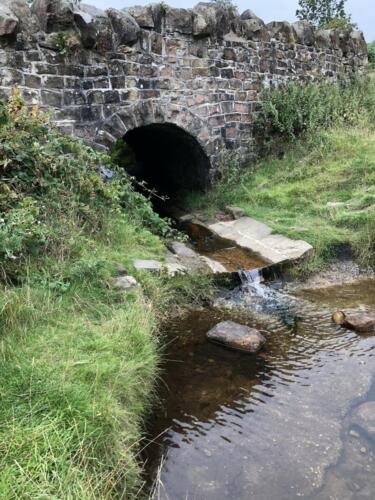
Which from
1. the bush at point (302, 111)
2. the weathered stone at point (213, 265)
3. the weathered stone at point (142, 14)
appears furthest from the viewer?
the bush at point (302, 111)

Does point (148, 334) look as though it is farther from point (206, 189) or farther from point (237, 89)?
point (237, 89)

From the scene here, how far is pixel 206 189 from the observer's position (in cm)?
940

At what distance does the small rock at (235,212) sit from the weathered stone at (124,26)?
3135 millimetres

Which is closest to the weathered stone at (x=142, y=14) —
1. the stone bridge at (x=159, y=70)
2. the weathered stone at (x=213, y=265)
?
the stone bridge at (x=159, y=70)

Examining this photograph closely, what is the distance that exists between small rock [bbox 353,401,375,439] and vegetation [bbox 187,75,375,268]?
2.95 metres

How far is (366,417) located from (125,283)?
8.15 ft

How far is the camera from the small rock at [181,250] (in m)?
6.56

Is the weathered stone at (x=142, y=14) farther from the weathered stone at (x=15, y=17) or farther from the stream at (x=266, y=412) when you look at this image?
the stream at (x=266, y=412)

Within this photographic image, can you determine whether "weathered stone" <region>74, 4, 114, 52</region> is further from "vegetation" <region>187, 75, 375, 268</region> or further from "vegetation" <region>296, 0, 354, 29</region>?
"vegetation" <region>296, 0, 354, 29</region>

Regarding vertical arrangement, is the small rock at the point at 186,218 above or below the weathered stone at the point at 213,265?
above

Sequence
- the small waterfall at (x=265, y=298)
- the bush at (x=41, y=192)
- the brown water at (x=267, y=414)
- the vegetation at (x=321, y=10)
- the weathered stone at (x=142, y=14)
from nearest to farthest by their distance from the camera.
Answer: the brown water at (x=267, y=414)
the bush at (x=41, y=192)
the small waterfall at (x=265, y=298)
the weathered stone at (x=142, y=14)
the vegetation at (x=321, y=10)

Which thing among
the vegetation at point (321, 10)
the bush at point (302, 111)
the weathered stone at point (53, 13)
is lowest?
the bush at point (302, 111)

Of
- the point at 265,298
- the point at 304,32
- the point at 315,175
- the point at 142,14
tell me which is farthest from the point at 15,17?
the point at 304,32

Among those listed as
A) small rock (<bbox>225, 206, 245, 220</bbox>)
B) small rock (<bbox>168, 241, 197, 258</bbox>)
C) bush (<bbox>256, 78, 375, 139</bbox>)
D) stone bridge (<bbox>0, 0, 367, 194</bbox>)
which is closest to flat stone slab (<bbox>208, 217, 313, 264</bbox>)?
small rock (<bbox>225, 206, 245, 220</bbox>)
